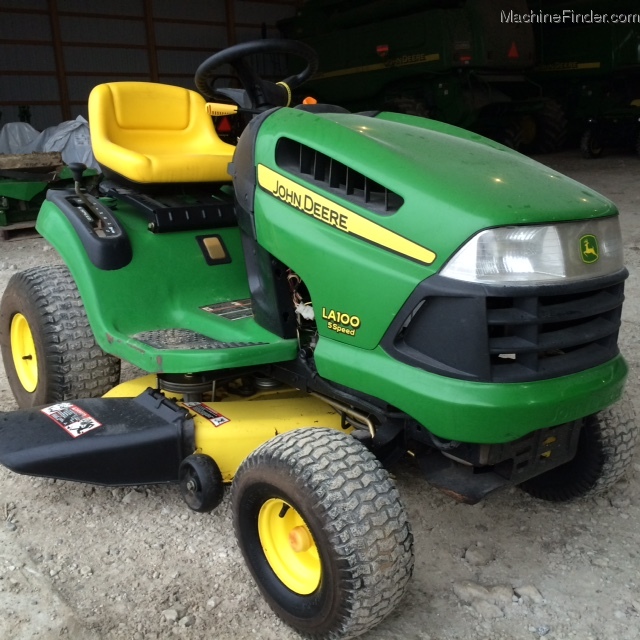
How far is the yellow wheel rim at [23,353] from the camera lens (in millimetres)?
2994

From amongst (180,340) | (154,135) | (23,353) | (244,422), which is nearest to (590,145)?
(154,135)

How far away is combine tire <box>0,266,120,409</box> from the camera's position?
2.65 metres

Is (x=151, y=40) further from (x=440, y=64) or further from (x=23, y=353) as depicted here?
(x=23, y=353)

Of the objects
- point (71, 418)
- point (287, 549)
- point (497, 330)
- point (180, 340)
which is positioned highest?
point (497, 330)

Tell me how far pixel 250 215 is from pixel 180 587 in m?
1.08

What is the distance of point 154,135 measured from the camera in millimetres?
3209

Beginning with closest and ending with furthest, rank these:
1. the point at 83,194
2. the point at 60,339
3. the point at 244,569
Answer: the point at 244,569 < the point at 60,339 < the point at 83,194

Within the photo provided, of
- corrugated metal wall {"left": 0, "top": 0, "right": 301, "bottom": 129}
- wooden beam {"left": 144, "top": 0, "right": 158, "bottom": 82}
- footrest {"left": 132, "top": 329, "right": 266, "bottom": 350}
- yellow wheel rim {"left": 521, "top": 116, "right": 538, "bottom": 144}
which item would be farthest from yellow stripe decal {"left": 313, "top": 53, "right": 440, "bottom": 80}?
footrest {"left": 132, "top": 329, "right": 266, "bottom": 350}

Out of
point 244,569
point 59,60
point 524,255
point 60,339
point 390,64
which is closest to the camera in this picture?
point 524,255

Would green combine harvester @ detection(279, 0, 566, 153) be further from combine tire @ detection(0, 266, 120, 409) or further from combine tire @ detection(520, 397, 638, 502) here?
combine tire @ detection(520, 397, 638, 502)

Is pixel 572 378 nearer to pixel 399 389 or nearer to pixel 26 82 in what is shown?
pixel 399 389

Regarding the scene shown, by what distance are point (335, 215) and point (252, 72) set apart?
85 cm

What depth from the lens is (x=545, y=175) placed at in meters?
1.89

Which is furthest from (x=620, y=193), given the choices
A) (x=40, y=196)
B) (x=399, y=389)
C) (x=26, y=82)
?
(x=26, y=82)
